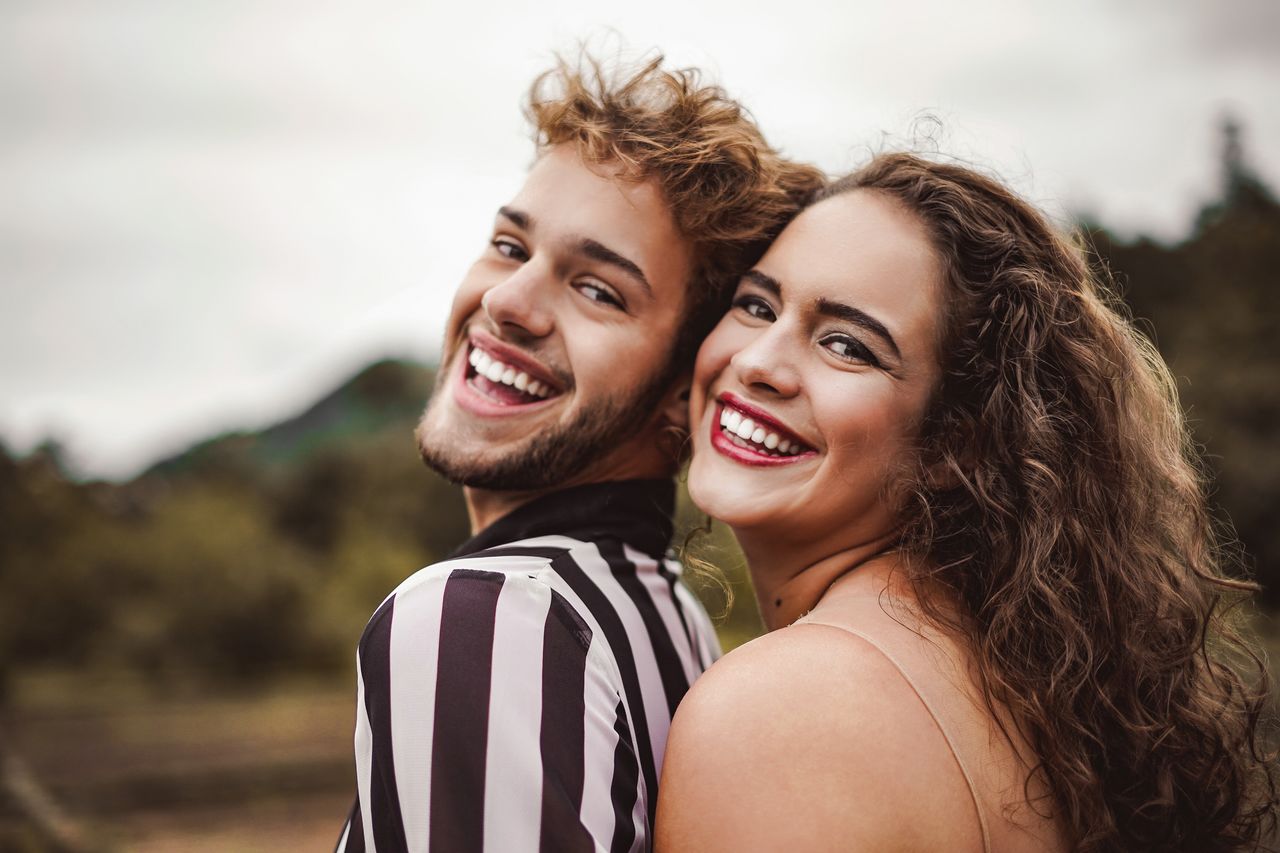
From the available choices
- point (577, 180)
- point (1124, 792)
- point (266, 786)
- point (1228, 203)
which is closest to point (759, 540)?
point (1124, 792)

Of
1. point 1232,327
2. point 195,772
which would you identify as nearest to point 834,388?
point 195,772

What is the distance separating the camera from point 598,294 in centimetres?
237

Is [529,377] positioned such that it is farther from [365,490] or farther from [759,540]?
[365,490]

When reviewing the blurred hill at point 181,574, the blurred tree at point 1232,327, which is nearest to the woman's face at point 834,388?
the blurred tree at point 1232,327

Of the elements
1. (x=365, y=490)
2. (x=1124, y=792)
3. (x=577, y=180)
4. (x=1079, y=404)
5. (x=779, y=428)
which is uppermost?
(x=577, y=180)

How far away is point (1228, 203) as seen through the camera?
2402cm

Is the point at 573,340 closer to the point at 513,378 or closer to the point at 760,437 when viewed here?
the point at 513,378

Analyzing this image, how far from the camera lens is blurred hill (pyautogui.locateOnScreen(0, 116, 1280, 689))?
15.1 metres

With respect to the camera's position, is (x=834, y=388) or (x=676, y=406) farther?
(x=676, y=406)

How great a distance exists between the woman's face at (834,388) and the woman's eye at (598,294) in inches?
14.7

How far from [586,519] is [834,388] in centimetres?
65

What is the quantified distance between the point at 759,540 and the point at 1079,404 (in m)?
0.76

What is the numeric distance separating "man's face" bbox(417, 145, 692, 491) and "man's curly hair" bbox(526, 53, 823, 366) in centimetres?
5

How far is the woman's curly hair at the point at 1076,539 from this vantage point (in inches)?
70.7
